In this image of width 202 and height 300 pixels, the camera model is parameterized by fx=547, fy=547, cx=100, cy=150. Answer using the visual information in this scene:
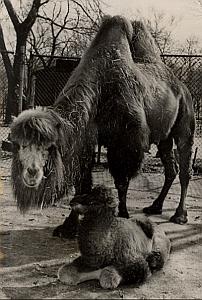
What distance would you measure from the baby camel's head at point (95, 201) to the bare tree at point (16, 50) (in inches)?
179

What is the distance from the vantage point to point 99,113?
4.20 m

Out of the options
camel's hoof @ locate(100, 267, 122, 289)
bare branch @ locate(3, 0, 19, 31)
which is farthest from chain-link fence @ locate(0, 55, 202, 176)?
camel's hoof @ locate(100, 267, 122, 289)

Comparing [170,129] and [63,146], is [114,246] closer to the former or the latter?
[63,146]

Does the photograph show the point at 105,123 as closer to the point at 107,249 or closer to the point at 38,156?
the point at 38,156

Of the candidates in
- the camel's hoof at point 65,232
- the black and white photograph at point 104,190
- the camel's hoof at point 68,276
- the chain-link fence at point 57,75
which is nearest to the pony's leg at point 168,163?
the black and white photograph at point 104,190

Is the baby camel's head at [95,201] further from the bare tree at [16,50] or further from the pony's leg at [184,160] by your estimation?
the bare tree at [16,50]

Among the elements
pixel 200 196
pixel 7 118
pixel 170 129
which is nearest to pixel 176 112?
pixel 170 129

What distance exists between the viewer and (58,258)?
396cm

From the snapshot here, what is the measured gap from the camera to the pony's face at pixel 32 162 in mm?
3354

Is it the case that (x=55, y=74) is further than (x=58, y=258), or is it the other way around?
(x=55, y=74)

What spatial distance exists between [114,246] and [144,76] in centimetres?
188

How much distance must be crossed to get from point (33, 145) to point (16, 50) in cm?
517

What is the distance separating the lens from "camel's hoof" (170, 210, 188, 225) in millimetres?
5203

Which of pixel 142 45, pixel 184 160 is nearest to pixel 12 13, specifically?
pixel 142 45
